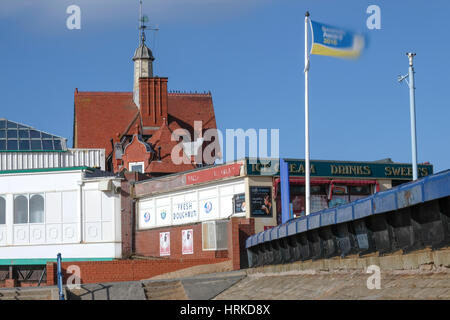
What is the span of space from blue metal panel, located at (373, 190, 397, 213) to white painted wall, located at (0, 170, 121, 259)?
2297 cm

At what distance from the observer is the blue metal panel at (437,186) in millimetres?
13594

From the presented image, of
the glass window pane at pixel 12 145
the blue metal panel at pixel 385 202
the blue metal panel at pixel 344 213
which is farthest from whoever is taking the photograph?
the glass window pane at pixel 12 145

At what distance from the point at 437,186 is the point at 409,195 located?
119cm

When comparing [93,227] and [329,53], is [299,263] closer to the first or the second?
[329,53]

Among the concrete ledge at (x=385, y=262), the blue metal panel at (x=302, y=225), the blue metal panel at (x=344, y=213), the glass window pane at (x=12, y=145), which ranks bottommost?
the concrete ledge at (x=385, y=262)

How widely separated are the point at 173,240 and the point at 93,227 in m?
4.36

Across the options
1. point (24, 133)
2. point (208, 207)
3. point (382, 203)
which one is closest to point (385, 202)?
point (382, 203)

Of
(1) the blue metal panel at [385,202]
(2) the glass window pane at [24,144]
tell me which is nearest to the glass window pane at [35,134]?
(2) the glass window pane at [24,144]

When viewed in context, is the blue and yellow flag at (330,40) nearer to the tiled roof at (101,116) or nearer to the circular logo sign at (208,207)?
the circular logo sign at (208,207)

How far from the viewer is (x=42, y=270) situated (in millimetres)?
38344

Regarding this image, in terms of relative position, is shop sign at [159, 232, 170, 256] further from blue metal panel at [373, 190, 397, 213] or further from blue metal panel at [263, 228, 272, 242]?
blue metal panel at [373, 190, 397, 213]

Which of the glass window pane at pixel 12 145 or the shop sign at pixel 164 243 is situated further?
the glass window pane at pixel 12 145

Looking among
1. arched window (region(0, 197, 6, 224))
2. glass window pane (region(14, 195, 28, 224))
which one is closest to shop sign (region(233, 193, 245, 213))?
glass window pane (region(14, 195, 28, 224))
